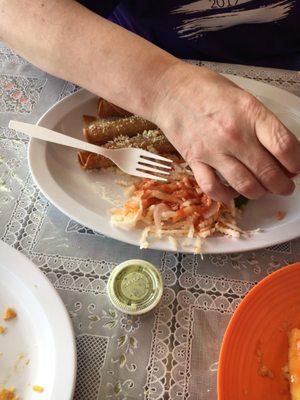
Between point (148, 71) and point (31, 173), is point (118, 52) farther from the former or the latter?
point (31, 173)

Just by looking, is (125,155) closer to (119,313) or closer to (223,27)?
(119,313)

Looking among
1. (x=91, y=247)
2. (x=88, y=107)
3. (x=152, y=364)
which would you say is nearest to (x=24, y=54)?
(x=88, y=107)

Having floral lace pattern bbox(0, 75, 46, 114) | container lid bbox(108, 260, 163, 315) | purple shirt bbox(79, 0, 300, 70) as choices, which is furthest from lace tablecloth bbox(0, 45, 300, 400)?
purple shirt bbox(79, 0, 300, 70)

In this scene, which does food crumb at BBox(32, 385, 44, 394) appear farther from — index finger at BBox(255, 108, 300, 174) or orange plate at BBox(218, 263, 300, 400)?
index finger at BBox(255, 108, 300, 174)

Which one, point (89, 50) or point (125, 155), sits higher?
point (89, 50)

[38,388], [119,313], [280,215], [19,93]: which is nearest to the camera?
[38,388]

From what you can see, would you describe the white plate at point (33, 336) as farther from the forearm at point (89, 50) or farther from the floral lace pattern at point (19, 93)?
the floral lace pattern at point (19, 93)

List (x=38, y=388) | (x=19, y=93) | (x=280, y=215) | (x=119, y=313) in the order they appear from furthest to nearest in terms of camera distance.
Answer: (x=19, y=93) → (x=280, y=215) → (x=119, y=313) → (x=38, y=388)

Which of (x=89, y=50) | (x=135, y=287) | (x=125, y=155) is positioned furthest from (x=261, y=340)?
(x=89, y=50)
